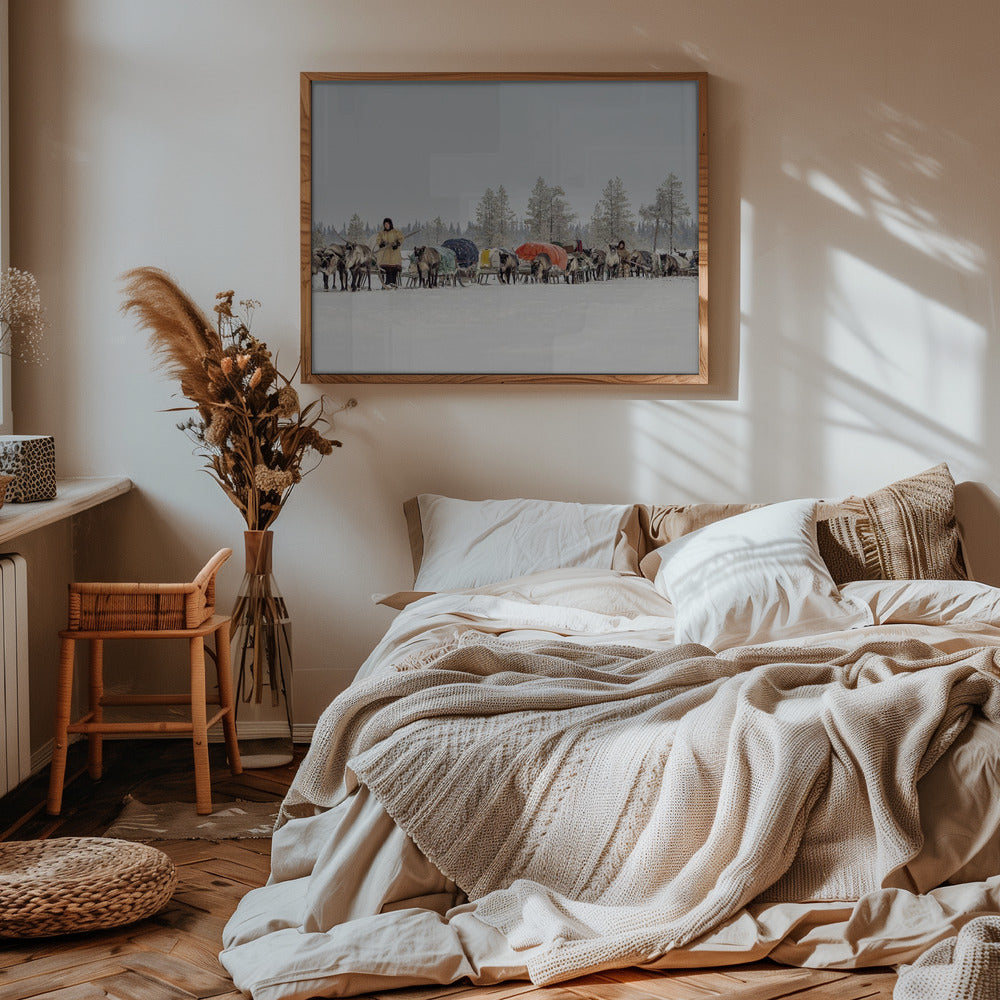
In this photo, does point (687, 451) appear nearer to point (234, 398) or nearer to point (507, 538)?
point (507, 538)

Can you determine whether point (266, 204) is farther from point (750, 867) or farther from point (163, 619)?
point (750, 867)

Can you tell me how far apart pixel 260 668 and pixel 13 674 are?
2.61ft

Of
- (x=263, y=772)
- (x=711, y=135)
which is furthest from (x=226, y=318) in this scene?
(x=711, y=135)

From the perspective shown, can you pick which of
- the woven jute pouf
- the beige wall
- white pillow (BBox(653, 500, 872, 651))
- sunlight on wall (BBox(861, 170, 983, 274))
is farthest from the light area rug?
sunlight on wall (BBox(861, 170, 983, 274))

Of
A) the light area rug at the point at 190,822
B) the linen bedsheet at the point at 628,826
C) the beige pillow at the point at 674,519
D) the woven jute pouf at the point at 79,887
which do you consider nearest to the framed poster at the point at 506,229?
the beige pillow at the point at 674,519

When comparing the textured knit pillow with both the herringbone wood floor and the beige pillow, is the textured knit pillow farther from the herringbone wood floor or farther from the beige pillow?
the herringbone wood floor

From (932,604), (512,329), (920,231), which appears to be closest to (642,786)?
(932,604)

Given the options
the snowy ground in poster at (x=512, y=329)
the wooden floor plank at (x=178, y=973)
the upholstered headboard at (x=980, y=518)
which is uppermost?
the snowy ground in poster at (x=512, y=329)

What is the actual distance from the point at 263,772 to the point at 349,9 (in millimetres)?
2596

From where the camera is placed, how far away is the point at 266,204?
380 cm

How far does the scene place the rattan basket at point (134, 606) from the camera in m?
3.15

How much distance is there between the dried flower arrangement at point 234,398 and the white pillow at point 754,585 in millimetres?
1253

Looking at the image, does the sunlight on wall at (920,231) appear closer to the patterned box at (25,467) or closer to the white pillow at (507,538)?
the white pillow at (507,538)

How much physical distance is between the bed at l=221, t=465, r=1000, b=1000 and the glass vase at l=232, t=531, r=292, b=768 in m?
1.05
